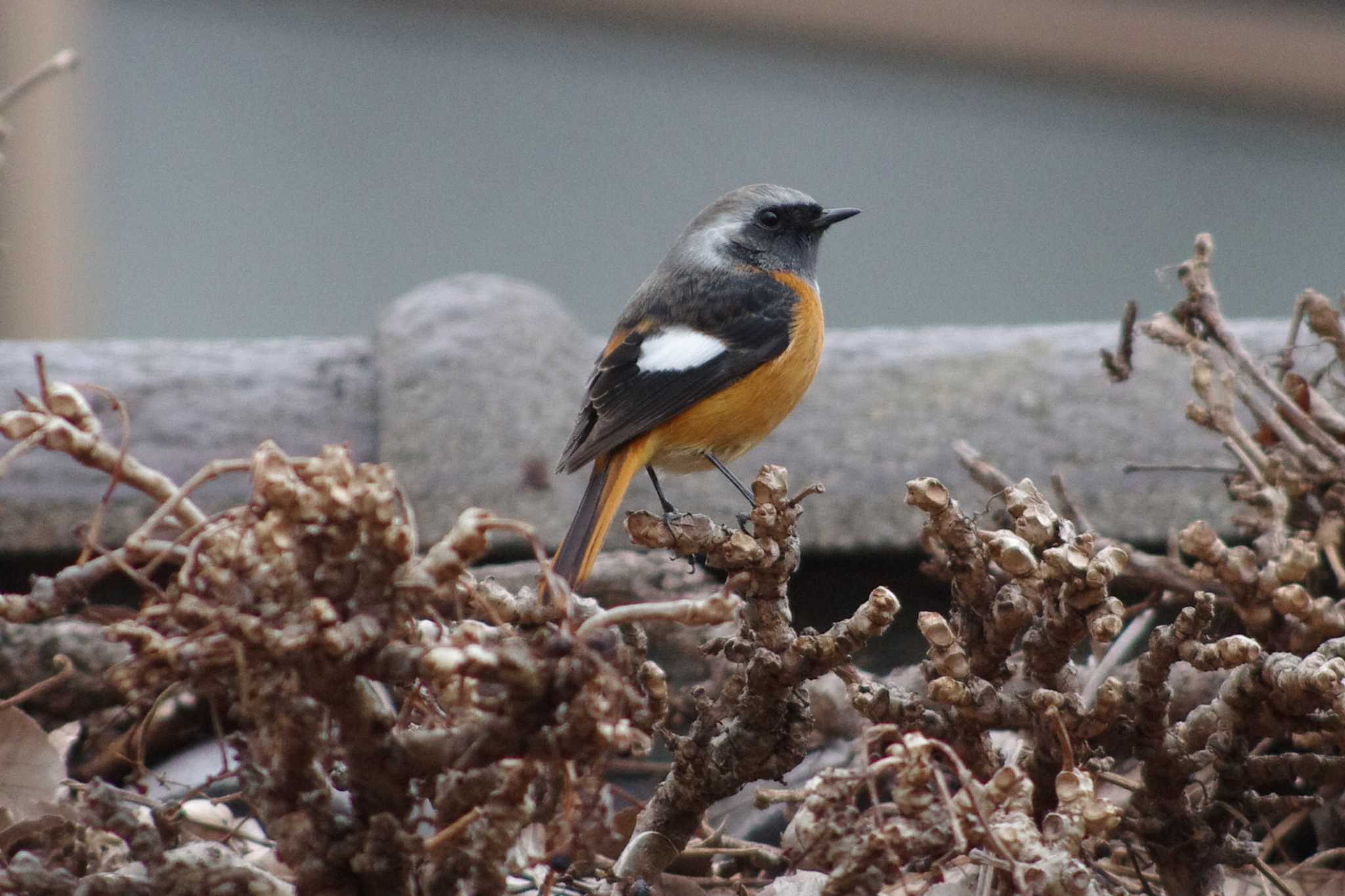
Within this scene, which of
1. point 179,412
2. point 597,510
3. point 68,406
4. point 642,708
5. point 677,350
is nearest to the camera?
point 68,406

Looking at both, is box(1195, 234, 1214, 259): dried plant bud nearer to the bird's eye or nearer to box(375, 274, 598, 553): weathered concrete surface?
the bird's eye

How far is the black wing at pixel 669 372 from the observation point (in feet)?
8.89

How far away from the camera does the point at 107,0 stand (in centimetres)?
645

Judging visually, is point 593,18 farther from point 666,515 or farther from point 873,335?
point 666,515

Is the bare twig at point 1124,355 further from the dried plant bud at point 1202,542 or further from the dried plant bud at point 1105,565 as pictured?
the dried plant bud at point 1105,565

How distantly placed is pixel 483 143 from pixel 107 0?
1.86 meters

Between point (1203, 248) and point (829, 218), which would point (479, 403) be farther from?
point (1203, 248)

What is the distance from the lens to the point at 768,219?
11.7 ft

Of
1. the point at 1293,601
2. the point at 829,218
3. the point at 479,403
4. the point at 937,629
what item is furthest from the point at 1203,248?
the point at 479,403

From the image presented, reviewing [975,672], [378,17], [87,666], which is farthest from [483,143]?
[975,672]

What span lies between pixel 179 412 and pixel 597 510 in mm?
1414

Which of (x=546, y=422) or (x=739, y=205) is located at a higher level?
(x=739, y=205)

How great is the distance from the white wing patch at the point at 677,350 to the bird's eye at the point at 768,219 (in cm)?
62

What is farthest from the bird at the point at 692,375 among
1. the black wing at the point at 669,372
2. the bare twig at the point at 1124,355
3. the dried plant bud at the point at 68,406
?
the dried plant bud at the point at 68,406
